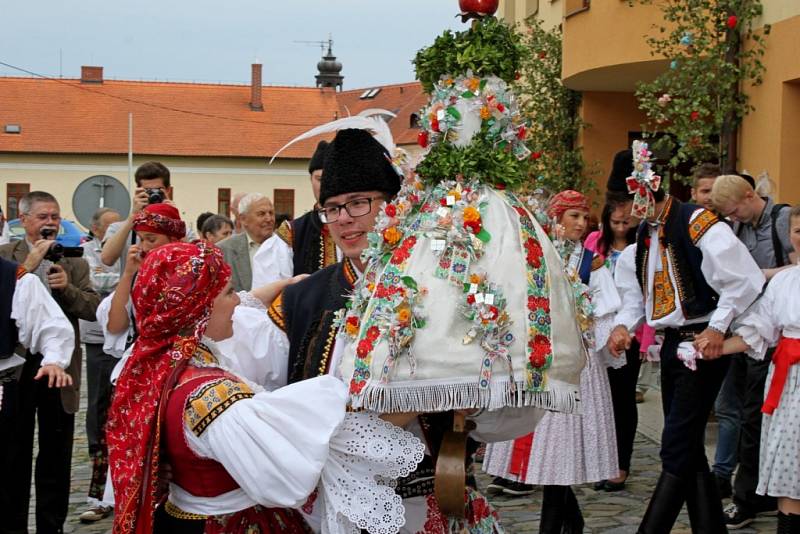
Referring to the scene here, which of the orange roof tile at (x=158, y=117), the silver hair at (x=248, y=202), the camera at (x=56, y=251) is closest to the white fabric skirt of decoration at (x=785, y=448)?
the silver hair at (x=248, y=202)

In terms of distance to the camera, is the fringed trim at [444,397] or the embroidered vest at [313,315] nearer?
the fringed trim at [444,397]

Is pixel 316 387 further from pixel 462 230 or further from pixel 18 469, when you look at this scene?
pixel 18 469

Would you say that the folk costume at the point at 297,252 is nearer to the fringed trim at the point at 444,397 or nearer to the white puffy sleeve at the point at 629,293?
the white puffy sleeve at the point at 629,293

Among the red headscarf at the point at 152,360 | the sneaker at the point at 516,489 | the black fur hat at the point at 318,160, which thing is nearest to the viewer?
the red headscarf at the point at 152,360

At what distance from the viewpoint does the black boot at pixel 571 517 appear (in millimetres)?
6191

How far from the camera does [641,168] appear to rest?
6.20 meters

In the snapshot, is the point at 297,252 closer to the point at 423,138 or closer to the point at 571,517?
the point at 571,517

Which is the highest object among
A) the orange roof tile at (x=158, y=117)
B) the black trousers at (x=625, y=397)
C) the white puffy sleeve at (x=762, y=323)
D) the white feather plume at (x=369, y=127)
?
the orange roof tile at (x=158, y=117)

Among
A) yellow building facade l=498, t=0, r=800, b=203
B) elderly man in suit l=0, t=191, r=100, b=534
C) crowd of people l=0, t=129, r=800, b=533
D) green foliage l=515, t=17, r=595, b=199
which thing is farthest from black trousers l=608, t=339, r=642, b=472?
green foliage l=515, t=17, r=595, b=199

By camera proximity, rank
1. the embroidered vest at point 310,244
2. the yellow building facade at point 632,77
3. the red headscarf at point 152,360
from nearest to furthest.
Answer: the red headscarf at point 152,360
the embroidered vest at point 310,244
the yellow building facade at point 632,77

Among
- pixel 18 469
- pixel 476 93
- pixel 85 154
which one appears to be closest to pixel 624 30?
pixel 18 469

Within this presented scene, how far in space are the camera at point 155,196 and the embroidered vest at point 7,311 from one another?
123cm

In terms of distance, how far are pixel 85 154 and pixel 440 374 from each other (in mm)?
49420

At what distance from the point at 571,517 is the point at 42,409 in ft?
9.82
